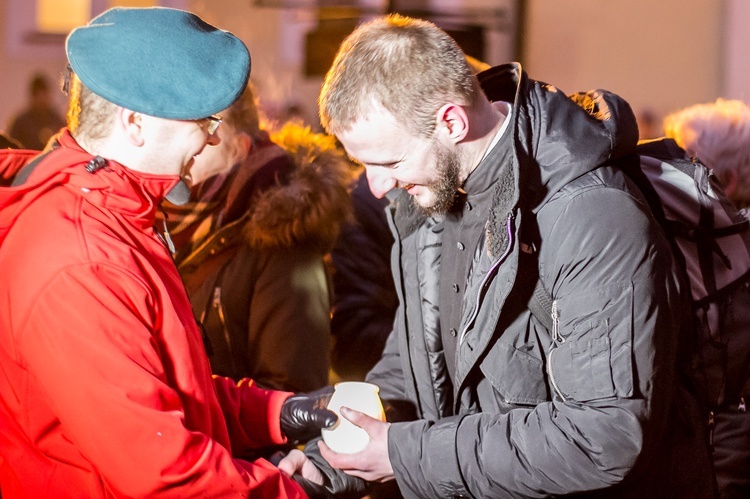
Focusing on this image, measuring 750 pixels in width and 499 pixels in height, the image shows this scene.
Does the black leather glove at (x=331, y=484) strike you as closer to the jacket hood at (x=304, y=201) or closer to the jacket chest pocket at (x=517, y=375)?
the jacket chest pocket at (x=517, y=375)

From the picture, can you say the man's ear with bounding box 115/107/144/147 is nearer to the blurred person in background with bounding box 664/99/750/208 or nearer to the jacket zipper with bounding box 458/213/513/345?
the jacket zipper with bounding box 458/213/513/345

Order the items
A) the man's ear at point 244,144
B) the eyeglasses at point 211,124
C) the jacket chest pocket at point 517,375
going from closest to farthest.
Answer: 1. the eyeglasses at point 211,124
2. the jacket chest pocket at point 517,375
3. the man's ear at point 244,144

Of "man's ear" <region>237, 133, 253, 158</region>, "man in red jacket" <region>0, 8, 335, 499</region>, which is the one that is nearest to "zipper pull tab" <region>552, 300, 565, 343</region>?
"man in red jacket" <region>0, 8, 335, 499</region>

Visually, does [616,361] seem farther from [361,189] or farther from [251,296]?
[361,189]

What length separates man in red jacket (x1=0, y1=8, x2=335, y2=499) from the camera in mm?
1590

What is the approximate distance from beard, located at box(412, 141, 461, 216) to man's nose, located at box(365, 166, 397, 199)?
10 cm

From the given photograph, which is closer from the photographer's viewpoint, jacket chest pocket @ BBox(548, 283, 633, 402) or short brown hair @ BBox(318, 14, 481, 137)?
jacket chest pocket @ BBox(548, 283, 633, 402)

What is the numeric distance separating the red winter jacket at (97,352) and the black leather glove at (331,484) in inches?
15.9

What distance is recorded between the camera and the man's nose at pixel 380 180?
2.15 meters

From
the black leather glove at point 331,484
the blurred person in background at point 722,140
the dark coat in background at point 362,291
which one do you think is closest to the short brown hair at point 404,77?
the black leather glove at point 331,484

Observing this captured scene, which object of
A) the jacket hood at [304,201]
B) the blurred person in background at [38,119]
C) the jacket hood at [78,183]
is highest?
the jacket hood at [78,183]

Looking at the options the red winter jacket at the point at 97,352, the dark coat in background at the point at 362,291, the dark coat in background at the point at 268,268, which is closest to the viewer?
the red winter jacket at the point at 97,352

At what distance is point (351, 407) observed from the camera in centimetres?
220

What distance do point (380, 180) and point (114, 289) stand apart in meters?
0.78
